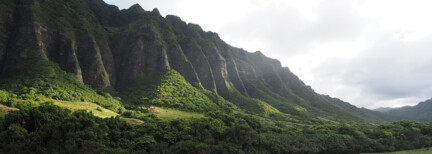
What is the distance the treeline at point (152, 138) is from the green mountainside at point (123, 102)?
206 mm

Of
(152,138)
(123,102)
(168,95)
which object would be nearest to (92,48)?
(123,102)

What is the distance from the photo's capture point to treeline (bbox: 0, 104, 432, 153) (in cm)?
3609

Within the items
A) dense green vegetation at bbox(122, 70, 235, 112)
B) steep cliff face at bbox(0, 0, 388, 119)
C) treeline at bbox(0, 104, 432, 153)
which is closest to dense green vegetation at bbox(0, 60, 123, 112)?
steep cliff face at bbox(0, 0, 388, 119)

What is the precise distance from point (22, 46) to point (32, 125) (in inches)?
3458

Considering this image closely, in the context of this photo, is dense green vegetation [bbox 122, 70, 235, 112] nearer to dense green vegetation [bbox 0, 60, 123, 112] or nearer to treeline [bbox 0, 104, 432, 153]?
dense green vegetation [bbox 0, 60, 123, 112]

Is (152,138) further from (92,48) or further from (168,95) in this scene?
(92,48)

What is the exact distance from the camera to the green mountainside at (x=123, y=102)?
41031 millimetres

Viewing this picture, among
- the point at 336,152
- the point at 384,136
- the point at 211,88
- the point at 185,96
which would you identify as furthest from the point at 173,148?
the point at 211,88

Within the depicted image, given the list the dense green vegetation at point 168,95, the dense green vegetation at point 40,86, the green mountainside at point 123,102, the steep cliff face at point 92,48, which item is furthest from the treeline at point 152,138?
the steep cliff face at point 92,48

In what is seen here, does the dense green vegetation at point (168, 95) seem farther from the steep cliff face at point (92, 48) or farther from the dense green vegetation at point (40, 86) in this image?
the dense green vegetation at point (40, 86)

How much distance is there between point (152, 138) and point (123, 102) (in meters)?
70.4

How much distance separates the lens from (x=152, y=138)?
45281 millimetres

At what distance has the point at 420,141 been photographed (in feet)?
214

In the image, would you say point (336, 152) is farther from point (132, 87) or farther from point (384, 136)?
point (132, 87)
